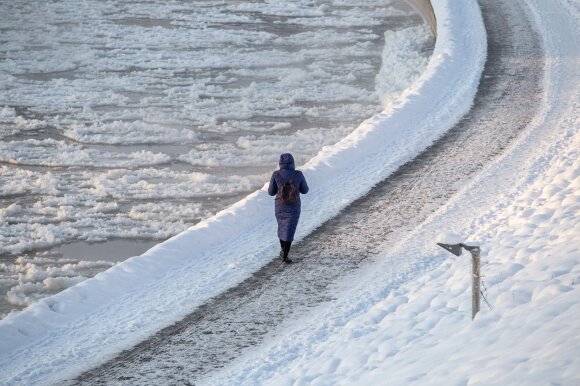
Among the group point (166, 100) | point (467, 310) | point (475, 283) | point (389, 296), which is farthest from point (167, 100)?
point (475, 283)

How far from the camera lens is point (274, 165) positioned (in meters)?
18.0

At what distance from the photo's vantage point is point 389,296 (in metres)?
10.8

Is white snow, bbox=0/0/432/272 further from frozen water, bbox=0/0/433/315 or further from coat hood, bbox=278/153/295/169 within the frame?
coat hood, bbox=278/153/295/169

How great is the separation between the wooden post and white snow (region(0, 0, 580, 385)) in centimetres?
16

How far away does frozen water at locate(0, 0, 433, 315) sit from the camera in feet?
52.2

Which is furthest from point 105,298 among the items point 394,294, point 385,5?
point 385,5

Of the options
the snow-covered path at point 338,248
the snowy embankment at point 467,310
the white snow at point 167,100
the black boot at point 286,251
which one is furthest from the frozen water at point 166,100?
the snowy embankment at point 467,310

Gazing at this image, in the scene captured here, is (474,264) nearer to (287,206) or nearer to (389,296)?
(389,296)

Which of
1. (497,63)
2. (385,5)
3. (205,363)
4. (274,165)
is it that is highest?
(385,5)

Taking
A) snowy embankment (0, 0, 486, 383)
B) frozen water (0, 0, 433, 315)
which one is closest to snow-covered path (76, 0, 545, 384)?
snowy embankment (0, 0, 486, 383)

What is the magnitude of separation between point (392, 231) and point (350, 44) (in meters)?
15.9

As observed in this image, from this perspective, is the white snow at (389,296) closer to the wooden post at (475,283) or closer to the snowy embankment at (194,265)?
the snowy embankment at (194,265)

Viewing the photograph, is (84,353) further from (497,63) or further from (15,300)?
(497,63)

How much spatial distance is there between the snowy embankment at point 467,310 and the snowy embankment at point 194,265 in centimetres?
152
